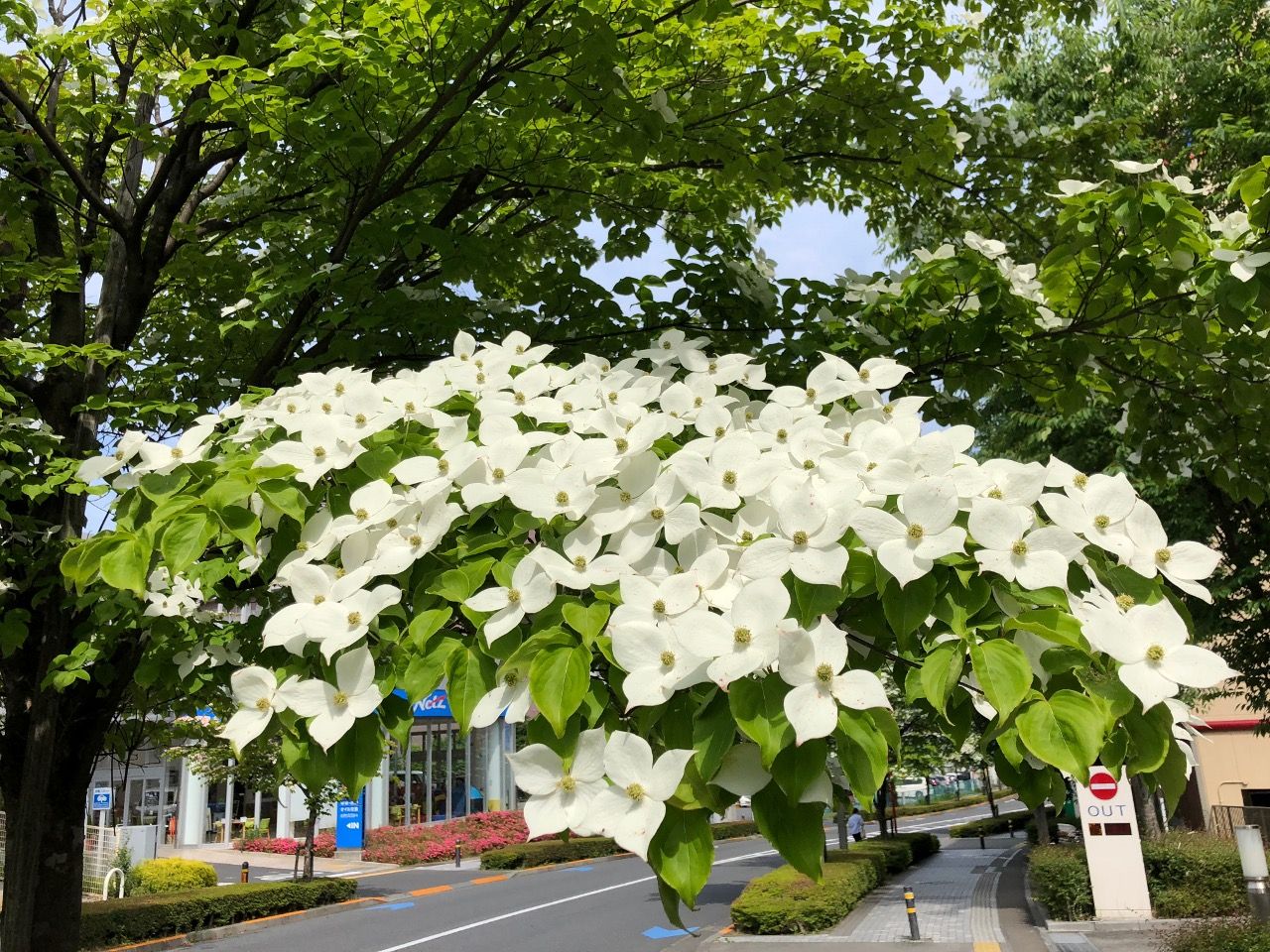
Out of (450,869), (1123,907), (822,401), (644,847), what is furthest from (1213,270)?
(450,869)

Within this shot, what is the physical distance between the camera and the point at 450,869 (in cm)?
2647

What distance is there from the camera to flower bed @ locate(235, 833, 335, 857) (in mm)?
28719

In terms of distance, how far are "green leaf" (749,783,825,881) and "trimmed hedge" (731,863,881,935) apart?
12833mm

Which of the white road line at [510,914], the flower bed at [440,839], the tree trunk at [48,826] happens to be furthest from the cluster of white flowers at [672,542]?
the flower bed at [440,839]

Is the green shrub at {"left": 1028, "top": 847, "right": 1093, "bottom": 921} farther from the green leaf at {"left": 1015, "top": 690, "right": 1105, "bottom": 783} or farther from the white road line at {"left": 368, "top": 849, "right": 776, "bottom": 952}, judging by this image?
the green leaf at {"left": 1015, "top": 690, "right": 1105, "bottom": 783}

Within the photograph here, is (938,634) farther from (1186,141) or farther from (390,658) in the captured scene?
(1186,141)

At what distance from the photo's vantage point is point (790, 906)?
13031mm

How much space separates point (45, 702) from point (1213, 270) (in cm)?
408

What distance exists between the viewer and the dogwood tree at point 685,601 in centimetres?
123

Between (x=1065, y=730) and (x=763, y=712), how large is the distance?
0.39 meters

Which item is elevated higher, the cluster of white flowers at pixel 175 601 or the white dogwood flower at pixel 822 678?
the cluster of white flowers at pixel 175 601

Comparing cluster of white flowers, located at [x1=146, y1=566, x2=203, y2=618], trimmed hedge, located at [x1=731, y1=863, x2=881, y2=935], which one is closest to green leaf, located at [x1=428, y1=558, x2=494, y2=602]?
cluster of white flowers, located at [x1=146, y1=566, x2=203, y2=618]

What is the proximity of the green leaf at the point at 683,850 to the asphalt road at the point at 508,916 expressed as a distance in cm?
1169

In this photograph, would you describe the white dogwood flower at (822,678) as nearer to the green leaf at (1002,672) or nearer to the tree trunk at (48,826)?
the green leaf at (1002,672)
